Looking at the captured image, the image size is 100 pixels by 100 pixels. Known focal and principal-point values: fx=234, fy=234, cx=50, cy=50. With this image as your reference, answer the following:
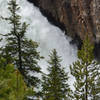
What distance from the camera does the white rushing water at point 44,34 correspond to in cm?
2647

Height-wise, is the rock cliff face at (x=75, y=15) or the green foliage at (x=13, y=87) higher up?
the rock cliff face at (x=75, y=15)

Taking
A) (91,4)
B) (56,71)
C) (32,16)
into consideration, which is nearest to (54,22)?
(32,16)

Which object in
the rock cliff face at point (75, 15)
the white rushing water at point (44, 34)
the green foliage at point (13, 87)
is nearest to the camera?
the green foliage at point (13, 87)

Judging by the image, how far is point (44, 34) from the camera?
91.3 feet

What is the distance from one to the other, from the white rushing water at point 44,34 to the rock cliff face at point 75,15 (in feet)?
3.02

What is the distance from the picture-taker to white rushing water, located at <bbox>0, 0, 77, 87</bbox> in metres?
26.5

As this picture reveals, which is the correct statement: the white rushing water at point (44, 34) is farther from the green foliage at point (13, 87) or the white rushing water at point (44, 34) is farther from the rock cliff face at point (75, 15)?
the green foliage at point (13, 87)

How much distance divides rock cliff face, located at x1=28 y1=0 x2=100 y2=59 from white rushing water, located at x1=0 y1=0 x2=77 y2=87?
0.92 meters

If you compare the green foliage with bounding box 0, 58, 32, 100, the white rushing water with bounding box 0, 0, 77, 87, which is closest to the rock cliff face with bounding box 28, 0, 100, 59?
the white rushing water with bounding box 0, 0, 77, 87

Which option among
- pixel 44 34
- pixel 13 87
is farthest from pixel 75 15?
pixel 13 87

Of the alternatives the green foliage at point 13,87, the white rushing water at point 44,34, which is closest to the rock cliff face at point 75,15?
the white rushing water at point 44,34

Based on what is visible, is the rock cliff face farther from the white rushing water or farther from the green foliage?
the green foliage

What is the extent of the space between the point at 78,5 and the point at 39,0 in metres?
8.16

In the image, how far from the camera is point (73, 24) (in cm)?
2628
